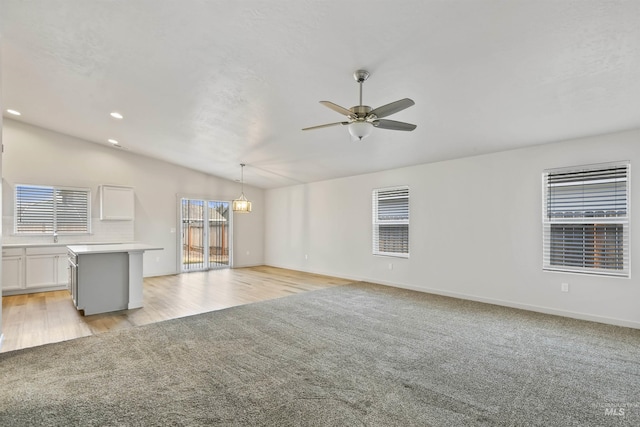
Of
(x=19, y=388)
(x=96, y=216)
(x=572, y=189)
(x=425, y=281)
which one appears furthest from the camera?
(x=96, y=216)

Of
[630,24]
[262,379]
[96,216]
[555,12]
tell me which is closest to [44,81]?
[96,216]

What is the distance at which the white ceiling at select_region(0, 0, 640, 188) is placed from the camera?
2.37m

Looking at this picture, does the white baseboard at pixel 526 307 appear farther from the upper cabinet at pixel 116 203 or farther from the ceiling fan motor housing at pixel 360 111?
the upper cabinet at pixel 116 203

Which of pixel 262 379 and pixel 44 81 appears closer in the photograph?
pixel 262 379

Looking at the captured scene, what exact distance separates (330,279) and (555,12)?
6226 millimetres

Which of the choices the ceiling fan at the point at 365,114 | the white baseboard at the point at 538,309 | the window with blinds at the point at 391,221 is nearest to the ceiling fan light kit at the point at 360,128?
the ceiling fan at the point at 365,114

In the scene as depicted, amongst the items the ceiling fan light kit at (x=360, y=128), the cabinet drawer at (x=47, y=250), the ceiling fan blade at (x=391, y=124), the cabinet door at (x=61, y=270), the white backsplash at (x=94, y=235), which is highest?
the ceiling fan blade at (x=391, y=124)

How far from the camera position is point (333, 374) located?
2.73 m

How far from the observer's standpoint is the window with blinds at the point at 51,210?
6.23 meters

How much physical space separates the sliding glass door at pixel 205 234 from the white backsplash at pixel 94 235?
1351 millimetres

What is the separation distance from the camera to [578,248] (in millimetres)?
4414

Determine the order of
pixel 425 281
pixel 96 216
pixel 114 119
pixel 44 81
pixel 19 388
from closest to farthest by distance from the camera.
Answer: pixel 19 388, pixel 44 81, pixel 114 119, pixel 425 281, pixel 96 216

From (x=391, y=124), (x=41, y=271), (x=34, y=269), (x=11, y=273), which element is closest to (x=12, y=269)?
(x=11, y=273)

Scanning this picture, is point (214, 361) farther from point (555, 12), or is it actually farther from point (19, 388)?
point (555, 12)
